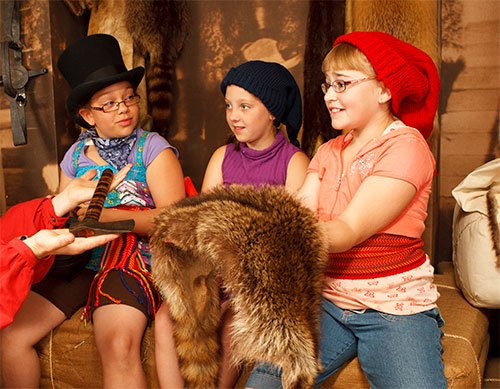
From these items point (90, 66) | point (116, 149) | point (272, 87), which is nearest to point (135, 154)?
point (116, 149)

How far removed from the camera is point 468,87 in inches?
102

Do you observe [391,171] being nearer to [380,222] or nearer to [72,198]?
[380,222]

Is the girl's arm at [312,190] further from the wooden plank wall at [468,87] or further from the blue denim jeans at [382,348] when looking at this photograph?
the wooden plank wall at [468,87]

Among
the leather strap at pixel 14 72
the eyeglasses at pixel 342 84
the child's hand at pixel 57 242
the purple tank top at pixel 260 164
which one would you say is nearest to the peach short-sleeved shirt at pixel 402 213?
the eyeglasses at pixel 342 84

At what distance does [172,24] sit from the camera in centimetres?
283

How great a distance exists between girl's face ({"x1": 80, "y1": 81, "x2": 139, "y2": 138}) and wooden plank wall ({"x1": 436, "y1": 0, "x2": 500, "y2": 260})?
1730 mm

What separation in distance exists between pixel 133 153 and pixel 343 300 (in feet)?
3.95

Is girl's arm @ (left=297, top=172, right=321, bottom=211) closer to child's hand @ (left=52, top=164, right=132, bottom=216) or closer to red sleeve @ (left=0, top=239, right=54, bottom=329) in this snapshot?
child's hand @ (left=52, top=164, right=132, bottom=216)

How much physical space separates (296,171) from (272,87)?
0.41 metres

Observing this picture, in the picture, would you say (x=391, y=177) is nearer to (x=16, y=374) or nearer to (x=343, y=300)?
(x=343, y=300)

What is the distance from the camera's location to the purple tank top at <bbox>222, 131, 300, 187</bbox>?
2172 millimetres

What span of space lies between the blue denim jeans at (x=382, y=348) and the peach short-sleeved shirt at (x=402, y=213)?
0.04 metres

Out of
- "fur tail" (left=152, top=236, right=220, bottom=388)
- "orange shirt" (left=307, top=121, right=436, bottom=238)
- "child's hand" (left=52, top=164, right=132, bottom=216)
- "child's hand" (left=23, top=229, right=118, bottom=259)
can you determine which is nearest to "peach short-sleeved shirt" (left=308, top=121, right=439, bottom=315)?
"orange shirt" (left=307, top=121, right=436, bottom=238)

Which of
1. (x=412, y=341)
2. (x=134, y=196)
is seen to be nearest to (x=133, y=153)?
(x=134, y=196)
